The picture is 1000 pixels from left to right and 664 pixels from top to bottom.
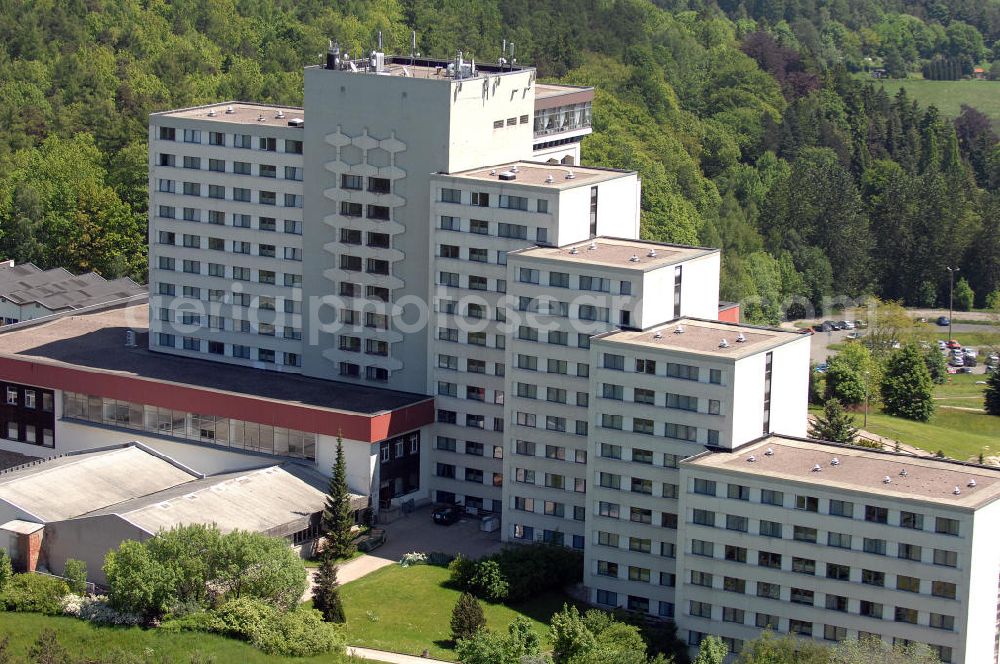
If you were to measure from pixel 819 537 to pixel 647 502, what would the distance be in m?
13.6

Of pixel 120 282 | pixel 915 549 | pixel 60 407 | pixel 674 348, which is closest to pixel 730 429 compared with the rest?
pixel 674 348

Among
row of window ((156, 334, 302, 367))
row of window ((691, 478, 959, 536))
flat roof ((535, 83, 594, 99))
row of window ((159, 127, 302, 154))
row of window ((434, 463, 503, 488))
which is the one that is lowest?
row of window ((434, 463, 503, 488))

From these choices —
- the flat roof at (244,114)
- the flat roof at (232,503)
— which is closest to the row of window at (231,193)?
the flat roof at (244,114)

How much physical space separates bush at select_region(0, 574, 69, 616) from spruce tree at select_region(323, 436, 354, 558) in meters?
19.3

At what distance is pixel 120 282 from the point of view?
19612cm

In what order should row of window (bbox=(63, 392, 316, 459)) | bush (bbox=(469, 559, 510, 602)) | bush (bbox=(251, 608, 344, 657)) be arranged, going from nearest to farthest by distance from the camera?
1. bush (bbox=(251, 608, 344, 657))
2. bush (bbox=(469, 559, 510, 602))
3. row of window (bbox=(63, 392, 316, 459))

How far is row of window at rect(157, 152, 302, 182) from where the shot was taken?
148m

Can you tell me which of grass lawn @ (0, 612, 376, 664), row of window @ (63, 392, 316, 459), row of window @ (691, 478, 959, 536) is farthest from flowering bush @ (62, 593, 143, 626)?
row of window @ (691, 478, 959, 536)

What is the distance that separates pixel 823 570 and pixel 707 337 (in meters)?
19.2

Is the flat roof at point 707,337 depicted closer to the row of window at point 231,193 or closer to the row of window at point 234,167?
the row of window at point 231,193

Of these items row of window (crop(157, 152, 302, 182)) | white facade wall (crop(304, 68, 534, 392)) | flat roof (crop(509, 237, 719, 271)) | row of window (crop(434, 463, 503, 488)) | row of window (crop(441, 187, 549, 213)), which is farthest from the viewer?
row of window (crop(157, 152, 302, 182))

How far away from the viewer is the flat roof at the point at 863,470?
364ft

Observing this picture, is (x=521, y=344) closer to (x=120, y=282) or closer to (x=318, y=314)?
(x=318, y=314)

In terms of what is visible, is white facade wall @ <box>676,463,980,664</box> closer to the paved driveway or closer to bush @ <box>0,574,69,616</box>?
the paved driveway
